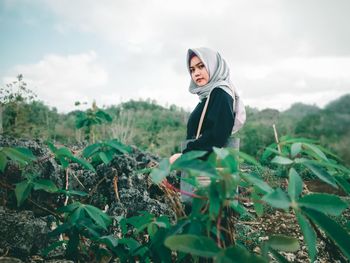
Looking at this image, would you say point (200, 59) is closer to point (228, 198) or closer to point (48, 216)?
point (228, 198)

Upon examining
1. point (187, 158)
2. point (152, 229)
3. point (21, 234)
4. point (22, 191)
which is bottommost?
point (21, 234)

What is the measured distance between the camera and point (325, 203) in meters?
0.66

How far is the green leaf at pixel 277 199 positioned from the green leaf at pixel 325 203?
48mm

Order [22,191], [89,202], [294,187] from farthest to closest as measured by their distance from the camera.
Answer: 1. [89,202]
2. [22,191]
3. [294,187]

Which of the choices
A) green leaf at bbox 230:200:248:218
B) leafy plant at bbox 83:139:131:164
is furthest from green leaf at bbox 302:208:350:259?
leafy plant at bbox 83:139:131:164

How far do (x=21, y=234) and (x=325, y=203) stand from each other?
1.42m

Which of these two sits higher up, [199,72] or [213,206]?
[199,72]

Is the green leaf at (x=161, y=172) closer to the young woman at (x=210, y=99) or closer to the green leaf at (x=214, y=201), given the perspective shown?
the green leaf at (x=214, y=201)

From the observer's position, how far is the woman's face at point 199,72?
5.47 feet

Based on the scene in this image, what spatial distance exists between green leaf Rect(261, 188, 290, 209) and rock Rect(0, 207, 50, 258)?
50.8 inches

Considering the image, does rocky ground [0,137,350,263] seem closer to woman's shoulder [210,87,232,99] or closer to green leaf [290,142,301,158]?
green leaf [290,142,301,158]

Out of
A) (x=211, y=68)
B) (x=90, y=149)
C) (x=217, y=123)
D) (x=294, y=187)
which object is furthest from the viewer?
(x=211, y=68)

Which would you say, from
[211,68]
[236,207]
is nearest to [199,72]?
[211,68]

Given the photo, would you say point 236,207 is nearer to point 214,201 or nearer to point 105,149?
point 214,201
